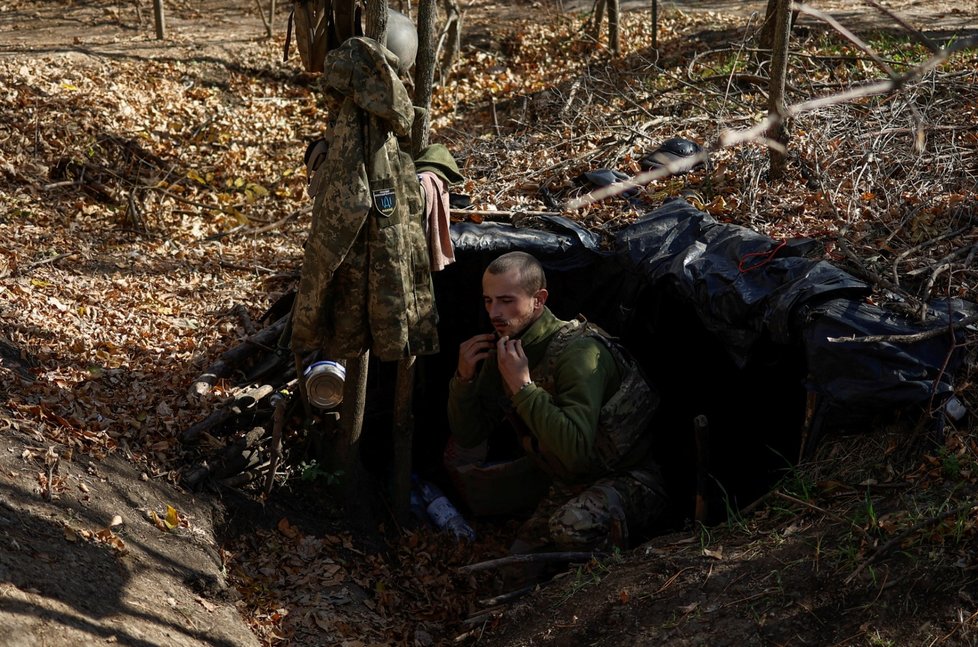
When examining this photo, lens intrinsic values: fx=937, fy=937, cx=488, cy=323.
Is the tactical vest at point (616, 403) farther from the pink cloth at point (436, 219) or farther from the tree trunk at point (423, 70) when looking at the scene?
the tree trunk at point (423, 70)

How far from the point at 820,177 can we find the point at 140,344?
458 centimetres

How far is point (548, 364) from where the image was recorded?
16.5 feet

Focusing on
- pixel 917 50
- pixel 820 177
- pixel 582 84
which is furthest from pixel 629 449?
pixel 917 50

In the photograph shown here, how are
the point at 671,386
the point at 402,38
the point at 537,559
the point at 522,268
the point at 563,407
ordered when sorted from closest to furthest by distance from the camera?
the point at 537,559
the point at 563,407
the point at 522,268
the point at 671,386
the point at 402,38

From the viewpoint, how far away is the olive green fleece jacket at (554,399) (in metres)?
4.69

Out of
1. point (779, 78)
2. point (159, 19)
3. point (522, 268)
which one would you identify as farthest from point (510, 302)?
point (159, 19)

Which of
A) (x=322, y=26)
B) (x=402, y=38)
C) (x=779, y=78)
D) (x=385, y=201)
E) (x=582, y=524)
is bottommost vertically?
(x=582, y=524)

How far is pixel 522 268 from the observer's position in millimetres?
4930

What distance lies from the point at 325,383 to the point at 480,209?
172 cm

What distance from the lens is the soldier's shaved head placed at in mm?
4926

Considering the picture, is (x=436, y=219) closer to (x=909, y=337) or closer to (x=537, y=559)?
(x=537, y=559)

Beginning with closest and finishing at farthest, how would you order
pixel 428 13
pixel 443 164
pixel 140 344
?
pixel 443 164, pixel 140 344, pixel 428 13

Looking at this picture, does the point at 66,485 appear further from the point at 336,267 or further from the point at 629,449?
the point at 629,449

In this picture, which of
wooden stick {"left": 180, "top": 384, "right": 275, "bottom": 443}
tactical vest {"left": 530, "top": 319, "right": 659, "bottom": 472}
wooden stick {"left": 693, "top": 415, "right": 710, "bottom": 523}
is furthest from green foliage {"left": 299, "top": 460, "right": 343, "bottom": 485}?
wooden stick {"left": 693, "top": 415, "right": 710, "bottom": 523}
